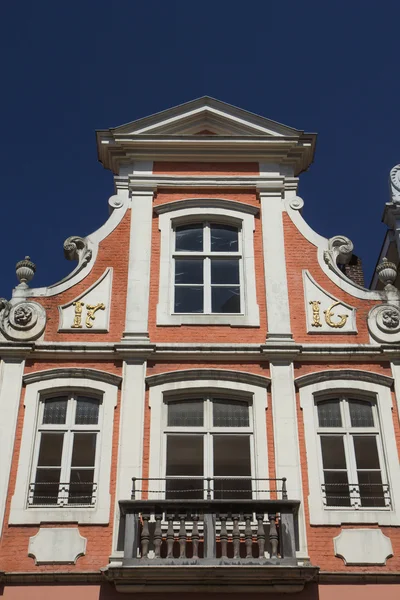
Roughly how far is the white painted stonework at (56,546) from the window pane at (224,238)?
21.2 feet

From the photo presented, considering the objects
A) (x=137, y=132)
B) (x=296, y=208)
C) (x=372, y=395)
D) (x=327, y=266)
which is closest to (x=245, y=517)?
(x=372, y=395)

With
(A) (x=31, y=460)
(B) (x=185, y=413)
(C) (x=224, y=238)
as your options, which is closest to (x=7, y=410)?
(A) (x=31, y=460)

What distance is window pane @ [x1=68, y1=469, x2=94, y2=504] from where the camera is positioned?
13.1 meters

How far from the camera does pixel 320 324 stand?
591 inches

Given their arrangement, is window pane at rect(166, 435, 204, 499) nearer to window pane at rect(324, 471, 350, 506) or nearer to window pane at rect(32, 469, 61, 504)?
window pane at rect(32, 469, 61, 504)

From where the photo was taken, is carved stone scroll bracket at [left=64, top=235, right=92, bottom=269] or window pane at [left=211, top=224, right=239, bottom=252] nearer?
carved stone scroll bracket at [left=64, top=235, right=92, bottom=269]

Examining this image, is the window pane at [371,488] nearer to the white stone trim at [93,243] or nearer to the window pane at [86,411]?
the window pane at [86,411]

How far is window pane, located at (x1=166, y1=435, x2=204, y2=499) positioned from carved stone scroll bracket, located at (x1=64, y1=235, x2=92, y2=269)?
4370 mm

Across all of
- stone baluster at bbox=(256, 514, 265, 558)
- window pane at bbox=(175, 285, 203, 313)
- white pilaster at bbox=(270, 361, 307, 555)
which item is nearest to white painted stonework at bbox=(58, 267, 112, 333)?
window pane at bbox=(175, 285, 203, 313)

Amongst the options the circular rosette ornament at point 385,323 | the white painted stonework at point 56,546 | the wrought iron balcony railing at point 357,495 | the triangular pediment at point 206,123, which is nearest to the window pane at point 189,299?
the circular rosette ornament at point 385,323

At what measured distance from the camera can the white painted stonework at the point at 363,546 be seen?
1253 cm

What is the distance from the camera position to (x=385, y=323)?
1491 centimetres

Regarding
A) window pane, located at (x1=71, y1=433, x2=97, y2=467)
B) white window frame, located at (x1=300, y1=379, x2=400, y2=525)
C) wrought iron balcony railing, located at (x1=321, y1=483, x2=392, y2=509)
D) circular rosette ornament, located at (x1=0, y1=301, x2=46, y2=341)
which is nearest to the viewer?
white window frame, located at (x1=300, y1=379, x2=400, y2=525)

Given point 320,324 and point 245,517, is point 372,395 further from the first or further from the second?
point 245,517
